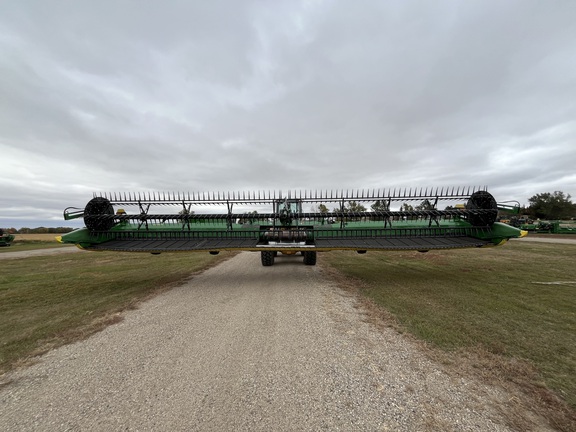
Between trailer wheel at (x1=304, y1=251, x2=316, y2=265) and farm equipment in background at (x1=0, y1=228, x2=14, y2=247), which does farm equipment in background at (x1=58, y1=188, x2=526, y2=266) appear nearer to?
trailer wheel at (x1=304, y1=251, x2=316, y2=265)

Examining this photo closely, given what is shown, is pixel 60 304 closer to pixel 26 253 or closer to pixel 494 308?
pixel 494 308

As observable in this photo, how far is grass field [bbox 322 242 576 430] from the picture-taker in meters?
3.02

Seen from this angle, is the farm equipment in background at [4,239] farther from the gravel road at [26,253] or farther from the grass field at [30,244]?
the gravel road at [26,253]

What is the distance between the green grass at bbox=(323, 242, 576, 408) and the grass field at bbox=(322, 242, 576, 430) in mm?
11

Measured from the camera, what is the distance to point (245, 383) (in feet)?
9.08

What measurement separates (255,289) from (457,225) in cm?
681

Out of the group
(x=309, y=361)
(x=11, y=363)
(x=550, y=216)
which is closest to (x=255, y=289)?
(x=309, y=361)

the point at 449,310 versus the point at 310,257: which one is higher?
the point at 310,257

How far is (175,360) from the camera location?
3.28m

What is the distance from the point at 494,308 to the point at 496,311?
172 mm

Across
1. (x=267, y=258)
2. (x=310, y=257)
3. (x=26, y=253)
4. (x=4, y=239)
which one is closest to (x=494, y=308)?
(x=310, y=257)

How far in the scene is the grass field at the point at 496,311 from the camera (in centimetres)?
302

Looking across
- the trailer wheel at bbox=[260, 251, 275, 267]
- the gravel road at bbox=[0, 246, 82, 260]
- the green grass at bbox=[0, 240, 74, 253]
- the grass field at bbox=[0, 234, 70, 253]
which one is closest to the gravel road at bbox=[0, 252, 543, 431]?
the trailer wheel at bbox=[260, 251, 275, 267]

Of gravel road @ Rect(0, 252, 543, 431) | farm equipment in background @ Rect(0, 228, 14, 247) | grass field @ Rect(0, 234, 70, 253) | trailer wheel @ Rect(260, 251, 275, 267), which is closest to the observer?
gravel road @ Rect(0, 252, 543, 431)
